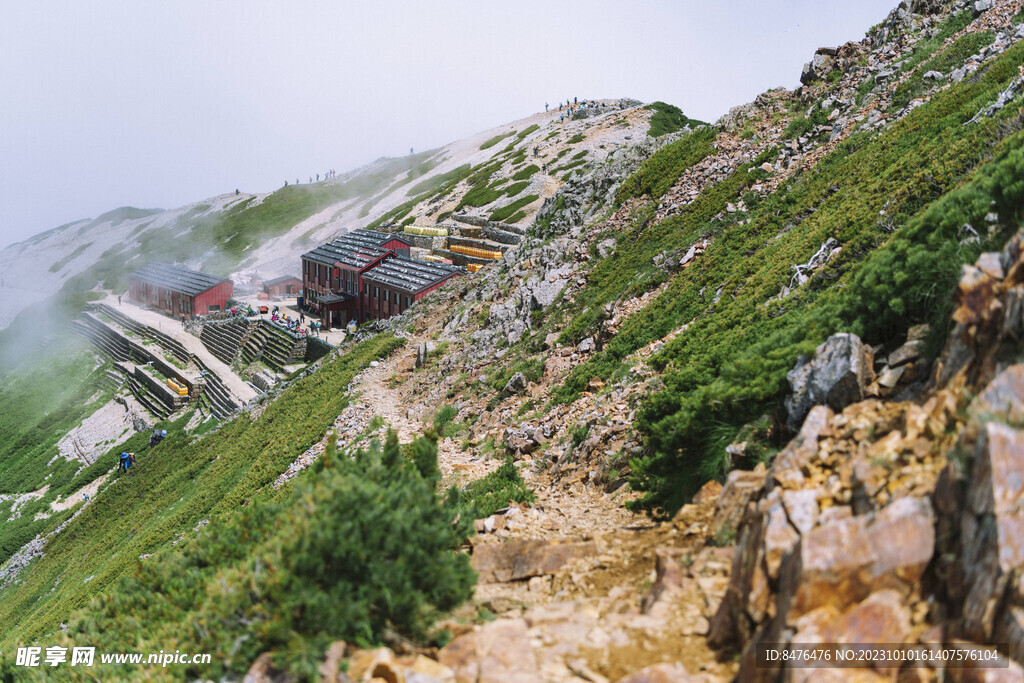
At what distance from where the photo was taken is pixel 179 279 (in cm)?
9156

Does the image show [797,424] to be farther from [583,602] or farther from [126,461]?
[126,461]

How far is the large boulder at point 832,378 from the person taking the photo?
8375 millimetres

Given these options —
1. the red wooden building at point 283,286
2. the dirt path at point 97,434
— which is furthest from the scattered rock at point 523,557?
the red wooden building at point 283,286

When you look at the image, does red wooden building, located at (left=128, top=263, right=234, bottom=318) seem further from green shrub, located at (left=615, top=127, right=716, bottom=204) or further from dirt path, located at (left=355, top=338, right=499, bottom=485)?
green shrub, located at (left=615, top=127, right=716, bottom=204)

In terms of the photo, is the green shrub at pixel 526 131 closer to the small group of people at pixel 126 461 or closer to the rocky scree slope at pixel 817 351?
the small group of people at pixel 126 461

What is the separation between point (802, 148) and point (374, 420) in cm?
2048

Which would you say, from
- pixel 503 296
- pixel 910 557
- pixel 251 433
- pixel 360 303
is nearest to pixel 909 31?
pixel 503 296

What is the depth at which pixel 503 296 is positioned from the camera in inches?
1357

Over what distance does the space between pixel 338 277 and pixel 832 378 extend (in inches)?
2902

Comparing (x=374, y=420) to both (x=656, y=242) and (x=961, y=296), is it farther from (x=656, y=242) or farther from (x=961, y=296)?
(x=961, y=296)

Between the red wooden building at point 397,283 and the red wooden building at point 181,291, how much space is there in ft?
86.1

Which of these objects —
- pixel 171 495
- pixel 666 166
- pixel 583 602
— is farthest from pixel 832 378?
pixel 171 495

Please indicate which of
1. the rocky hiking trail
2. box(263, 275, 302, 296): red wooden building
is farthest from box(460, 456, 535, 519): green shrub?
box(263, 275, 302, 296): red wooden building

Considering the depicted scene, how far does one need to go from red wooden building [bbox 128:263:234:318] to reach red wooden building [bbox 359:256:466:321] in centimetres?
2625
